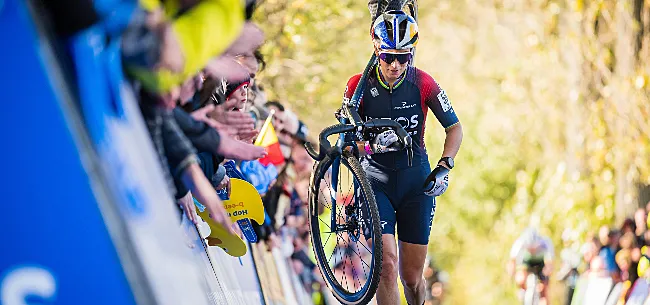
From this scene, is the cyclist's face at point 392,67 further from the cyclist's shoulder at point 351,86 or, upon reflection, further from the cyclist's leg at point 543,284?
the cyclist's leg at point 543,284

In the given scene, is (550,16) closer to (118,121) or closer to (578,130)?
(578,130)

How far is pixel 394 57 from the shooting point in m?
5.77

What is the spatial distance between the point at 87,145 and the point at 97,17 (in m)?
0.39

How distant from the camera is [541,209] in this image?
17094 millimetres

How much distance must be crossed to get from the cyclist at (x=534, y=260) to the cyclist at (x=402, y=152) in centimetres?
752

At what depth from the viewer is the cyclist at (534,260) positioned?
13.8 m

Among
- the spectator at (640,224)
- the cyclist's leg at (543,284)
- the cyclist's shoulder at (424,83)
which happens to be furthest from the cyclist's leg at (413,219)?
the cyclist's leg at (543,284)

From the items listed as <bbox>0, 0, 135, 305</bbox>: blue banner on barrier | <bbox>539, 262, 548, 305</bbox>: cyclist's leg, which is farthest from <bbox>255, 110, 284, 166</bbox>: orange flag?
<bbox>539, 262, 548, 305</bbox>: cyclist's leg

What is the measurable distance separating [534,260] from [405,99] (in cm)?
842

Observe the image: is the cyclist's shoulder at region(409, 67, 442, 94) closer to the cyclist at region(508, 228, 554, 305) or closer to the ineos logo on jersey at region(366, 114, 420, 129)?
the ineos logo on jersey at region(366, 114, 420, 129)

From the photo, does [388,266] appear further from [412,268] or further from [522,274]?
[522,274]

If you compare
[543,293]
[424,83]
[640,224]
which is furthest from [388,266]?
[543,293]

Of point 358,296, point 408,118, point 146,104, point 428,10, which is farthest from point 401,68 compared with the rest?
point 428,10

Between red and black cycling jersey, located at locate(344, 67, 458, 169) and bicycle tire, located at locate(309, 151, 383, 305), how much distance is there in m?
0.45
